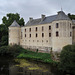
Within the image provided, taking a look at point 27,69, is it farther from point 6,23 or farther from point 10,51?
point 6,23

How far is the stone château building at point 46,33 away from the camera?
22562 mm

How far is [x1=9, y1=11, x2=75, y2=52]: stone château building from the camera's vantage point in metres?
22.6

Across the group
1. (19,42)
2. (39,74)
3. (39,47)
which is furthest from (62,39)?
(19,42)

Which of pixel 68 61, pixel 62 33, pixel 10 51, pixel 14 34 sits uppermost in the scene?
pixel 14 34

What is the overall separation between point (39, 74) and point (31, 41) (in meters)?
16.6

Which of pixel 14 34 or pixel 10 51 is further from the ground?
pixel 14 34

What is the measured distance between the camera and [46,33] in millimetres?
27297

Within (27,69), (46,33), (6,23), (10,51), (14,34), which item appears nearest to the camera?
(27,69)

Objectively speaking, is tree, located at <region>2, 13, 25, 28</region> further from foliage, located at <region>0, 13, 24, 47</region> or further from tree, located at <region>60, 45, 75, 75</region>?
tree, located at <region>60, 45, 75, 75</region>

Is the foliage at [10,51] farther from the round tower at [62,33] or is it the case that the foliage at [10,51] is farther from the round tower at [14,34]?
the round tower at [62,33]

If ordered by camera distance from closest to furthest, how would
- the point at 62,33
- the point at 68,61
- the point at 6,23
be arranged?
the point at 68,61 < the point at 62,33 < the point at 6,23

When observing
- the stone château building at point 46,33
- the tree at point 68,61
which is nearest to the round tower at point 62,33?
the stone château building at point 46,33

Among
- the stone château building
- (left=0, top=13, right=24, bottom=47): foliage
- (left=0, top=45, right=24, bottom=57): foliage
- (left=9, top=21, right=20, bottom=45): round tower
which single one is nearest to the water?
the stone château building

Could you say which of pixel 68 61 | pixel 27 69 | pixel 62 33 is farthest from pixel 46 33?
pixel 68 61
